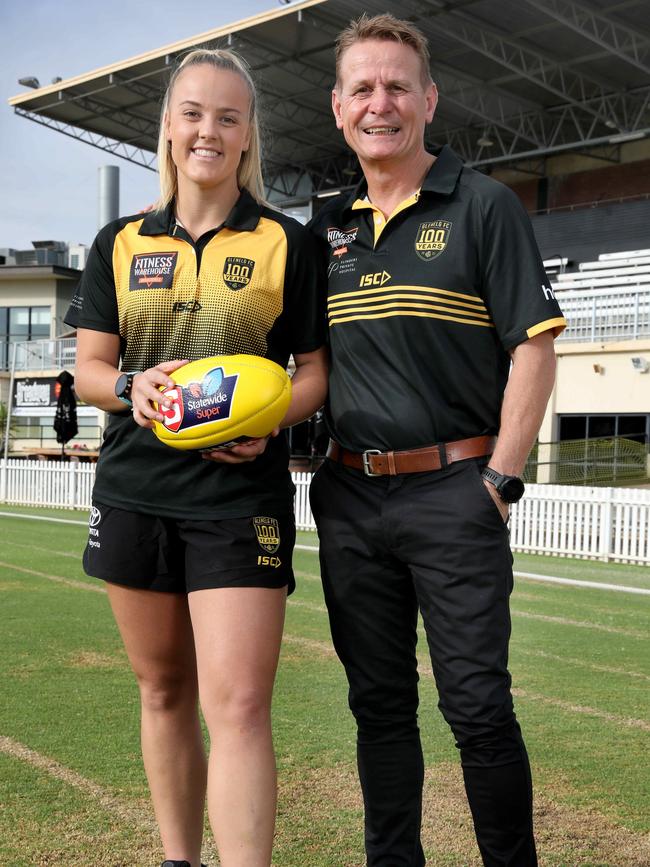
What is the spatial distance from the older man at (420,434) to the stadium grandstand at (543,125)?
65.1ft

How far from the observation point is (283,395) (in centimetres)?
297

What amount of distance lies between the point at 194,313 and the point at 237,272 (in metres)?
0.18

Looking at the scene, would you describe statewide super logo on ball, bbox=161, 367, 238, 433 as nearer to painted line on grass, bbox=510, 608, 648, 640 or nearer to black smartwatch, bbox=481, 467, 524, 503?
black smartwatch, bbox=481, 467, 524, 503

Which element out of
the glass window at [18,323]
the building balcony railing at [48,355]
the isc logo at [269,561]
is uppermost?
the glass window at [18,323]

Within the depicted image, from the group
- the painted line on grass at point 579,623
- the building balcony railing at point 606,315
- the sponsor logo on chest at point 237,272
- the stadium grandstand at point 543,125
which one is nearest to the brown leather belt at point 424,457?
the sponsor logo on chest at point 237,272

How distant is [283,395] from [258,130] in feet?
2.91

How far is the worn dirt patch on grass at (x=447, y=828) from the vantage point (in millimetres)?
3713

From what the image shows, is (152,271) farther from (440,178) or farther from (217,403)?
(440,178)

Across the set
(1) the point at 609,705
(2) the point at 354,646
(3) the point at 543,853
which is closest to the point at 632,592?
(1) the point at 609,705

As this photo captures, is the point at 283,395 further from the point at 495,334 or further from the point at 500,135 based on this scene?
the point at 500,135

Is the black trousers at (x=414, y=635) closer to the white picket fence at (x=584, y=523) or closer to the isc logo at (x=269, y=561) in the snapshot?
the isc logo at (x=269, y=561)

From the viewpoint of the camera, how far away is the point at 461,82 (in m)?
34.5

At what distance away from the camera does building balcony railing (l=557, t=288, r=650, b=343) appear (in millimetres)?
25031

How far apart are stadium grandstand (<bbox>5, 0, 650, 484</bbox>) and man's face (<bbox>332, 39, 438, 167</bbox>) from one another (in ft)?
64.8
